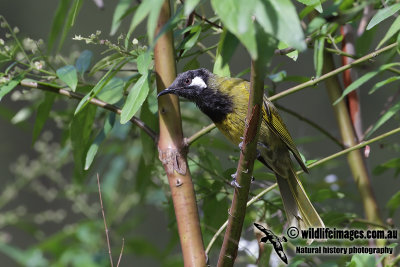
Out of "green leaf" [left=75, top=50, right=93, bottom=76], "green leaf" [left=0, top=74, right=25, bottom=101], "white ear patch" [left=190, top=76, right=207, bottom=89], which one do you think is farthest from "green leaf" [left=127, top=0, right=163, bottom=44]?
"white ear patch" [left=190, top=76, right=207, bottom=89]

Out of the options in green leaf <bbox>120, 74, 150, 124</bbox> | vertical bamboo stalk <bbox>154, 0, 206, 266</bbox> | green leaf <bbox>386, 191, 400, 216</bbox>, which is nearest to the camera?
green leaf <bbox>120, 74, 150, 124</bbox>

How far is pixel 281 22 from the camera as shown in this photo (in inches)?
44.8

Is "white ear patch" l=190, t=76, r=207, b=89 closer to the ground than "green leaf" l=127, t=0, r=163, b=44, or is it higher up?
higher up

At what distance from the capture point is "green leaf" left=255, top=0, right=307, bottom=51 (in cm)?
112

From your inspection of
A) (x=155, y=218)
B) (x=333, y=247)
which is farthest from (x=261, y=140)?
(x=155, y=218)

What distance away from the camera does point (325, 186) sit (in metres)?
3.06

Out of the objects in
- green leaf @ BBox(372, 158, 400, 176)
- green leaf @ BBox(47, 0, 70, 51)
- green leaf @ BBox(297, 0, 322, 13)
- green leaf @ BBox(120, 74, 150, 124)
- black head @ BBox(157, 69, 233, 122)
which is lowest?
green leaf @ BBox(120, 74, 150, 124)

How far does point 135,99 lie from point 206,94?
0.94m

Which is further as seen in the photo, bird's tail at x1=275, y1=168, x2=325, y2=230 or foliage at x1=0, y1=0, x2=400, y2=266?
bird's tail at x1=275, y1=168, x2=325, y2=230

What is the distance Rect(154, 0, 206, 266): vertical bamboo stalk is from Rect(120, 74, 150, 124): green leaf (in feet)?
0.67

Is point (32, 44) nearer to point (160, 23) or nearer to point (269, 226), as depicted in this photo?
point (160, 23)

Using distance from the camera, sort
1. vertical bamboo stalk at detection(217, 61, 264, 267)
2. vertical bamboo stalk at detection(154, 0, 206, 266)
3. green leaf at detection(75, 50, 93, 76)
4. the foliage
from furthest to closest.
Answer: green leaf at detection(75, 50, 93, 76) < vertical bamboo stalk at detection(154, 0, 206, 266) < vertical bamboo stalk at detection(217, 61, 264, 267) < the foliage

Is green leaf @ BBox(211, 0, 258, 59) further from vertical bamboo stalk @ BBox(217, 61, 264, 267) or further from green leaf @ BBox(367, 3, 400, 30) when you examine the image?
green leaf @ BBox(367, 3, 400, 30)

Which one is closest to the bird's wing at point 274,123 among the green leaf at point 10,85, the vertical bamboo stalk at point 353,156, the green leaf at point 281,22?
the vertical bamboo stalk at point 353,156
